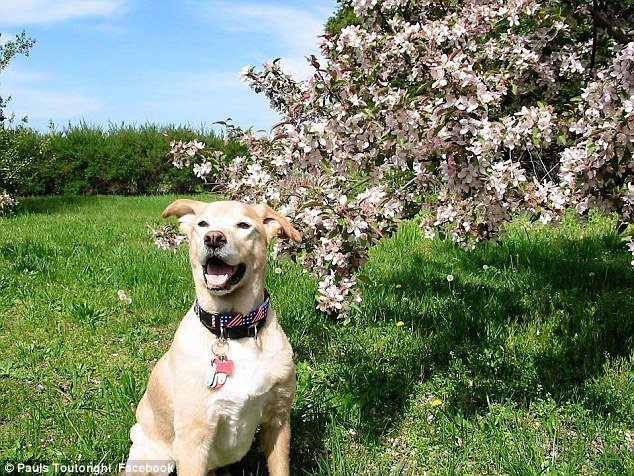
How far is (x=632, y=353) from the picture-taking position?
4.26 metres

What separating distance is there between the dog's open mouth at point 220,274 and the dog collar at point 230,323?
6.5 inches

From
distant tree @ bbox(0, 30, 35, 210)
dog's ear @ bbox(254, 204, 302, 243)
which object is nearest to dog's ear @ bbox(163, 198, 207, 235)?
dog's ear @ bbox(254, 204, 302, 243)

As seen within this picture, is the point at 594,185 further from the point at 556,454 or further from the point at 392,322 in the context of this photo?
the point at 392,322

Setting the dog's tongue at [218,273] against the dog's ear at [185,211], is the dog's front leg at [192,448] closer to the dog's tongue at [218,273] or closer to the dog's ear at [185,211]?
the dog's tongue at [218,273]

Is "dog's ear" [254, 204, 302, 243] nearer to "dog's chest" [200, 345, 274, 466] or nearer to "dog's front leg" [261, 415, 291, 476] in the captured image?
"dog's chest" [200, 345, 274, 466]

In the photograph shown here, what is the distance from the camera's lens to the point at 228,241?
263 centimetres

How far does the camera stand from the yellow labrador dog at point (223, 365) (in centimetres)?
266

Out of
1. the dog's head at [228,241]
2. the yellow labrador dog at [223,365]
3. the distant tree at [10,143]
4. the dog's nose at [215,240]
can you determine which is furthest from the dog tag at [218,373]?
the distant tree at [10,143]

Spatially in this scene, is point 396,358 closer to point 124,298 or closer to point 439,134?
point 439,134

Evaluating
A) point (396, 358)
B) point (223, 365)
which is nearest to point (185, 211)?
point (223, 365)

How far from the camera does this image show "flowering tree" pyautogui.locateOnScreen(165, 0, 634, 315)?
2.72 metres

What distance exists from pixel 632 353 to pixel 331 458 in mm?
2510

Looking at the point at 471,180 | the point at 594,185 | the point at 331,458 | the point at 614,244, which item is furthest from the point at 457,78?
the point at 614,244

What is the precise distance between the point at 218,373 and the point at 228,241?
611mm
